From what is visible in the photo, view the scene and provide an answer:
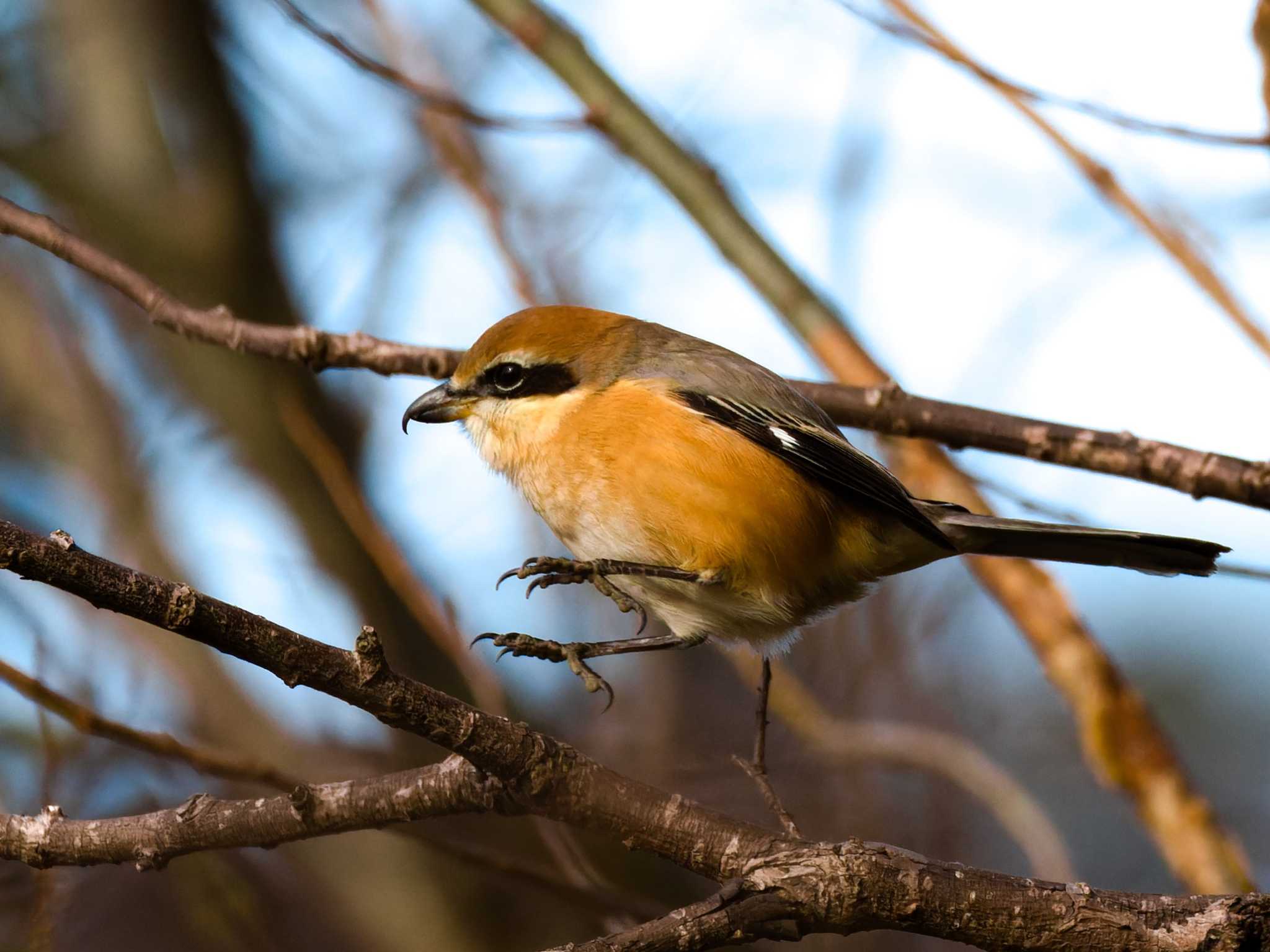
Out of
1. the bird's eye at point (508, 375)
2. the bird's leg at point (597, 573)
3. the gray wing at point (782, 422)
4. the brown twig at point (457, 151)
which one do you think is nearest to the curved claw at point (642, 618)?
the bird's leg at point (597, 573)

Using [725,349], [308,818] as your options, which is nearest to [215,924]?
[308,818]

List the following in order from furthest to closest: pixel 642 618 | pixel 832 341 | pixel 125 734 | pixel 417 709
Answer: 1. pixel 832 341
2. pixel 642 618
3. pixel 125 734
4. pixel 417 709

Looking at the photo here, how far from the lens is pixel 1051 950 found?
1.97 meters

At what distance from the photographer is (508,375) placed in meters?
3.32

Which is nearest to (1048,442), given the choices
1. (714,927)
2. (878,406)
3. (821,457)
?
(878,406)

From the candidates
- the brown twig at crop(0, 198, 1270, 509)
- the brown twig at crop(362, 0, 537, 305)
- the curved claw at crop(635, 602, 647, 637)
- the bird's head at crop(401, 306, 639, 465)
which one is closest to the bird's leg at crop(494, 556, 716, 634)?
the curved claw at crop(635, 602, 647, 637)

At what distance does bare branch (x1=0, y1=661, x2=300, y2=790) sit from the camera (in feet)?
7.63

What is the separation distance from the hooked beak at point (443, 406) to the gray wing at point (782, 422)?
485mm

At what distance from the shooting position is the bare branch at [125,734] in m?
2.33

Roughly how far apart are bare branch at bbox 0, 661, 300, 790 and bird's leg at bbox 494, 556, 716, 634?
677 mm

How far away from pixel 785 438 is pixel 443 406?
101 centimetres

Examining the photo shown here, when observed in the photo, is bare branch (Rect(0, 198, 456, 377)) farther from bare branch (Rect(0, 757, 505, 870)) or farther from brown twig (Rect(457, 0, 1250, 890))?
bare branch (Rect(0, 757, 505, 870))

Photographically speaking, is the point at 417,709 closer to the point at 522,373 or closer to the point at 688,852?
the point at 688,852

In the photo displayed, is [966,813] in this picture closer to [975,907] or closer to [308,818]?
[975,907]
